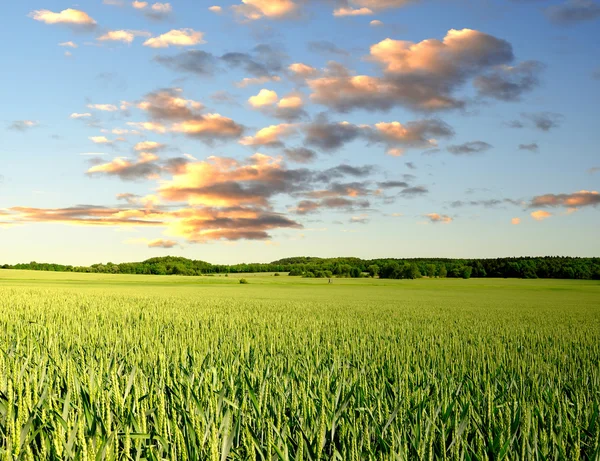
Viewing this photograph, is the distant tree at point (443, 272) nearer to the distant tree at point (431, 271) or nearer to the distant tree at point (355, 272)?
the distant tree at point (431, 271)

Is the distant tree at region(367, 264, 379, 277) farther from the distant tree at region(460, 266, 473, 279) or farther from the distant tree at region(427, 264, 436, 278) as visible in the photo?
the distant tree at region(460, 266, 473, 279)

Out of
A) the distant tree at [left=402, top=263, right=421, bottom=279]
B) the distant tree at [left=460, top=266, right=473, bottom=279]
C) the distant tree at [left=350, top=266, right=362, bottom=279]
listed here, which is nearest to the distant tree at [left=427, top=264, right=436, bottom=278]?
the distant tree at [left=402, top=263, right=421, bottom=279]

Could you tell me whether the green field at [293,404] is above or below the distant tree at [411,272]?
above

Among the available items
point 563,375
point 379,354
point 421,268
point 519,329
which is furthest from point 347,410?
point 421,268

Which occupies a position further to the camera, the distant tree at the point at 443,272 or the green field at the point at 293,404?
the distant tree at the point at 443,272

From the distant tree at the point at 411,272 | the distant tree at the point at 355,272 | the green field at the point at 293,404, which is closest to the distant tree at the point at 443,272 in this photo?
the distant tree at the point at 411,272

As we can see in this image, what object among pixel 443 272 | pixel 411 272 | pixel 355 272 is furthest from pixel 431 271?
pixel 355 272

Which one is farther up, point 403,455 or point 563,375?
point 403,455

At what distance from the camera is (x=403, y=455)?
3.35 meters

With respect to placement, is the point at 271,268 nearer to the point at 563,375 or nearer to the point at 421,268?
the point at 421,268

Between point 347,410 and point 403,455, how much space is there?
132 cm

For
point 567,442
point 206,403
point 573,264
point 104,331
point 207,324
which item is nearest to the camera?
point 567,442

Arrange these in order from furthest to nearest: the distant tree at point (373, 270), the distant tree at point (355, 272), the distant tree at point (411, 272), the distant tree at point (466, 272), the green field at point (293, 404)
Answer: the distant tree at point (373, 270)
the distant tree at point (355, 272)
the distant tree at point (466, 272)
the distant tree at point (411, 272)
the green field at point (293, 404)

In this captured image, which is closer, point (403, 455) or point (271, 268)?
point (403, 455)
